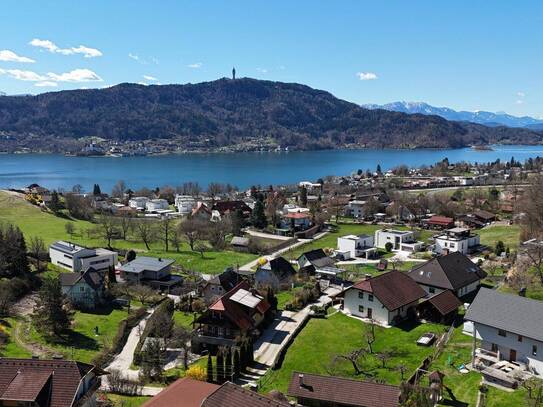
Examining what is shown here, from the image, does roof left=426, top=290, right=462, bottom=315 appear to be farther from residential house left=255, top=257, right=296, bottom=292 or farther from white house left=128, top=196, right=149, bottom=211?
white house left=128, top=196, right=149, bottom=211

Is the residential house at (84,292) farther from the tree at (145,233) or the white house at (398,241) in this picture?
the white house at (398,241)

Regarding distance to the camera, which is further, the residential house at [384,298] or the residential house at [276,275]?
the residential house at [276,275]

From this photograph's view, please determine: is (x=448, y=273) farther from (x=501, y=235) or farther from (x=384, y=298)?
(x=501, y=235)

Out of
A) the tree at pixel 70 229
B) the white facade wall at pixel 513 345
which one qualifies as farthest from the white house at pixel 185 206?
the white facade wall at pixel 513 345

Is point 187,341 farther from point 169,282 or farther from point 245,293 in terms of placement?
point 169,282

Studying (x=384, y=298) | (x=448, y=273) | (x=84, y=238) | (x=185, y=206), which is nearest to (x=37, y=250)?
(x=84, y=238)

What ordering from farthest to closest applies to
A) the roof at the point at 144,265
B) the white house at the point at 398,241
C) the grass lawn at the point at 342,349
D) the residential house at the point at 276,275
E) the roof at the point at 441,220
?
the roof at the point at 441,220 < the white house at the point at 398,241 < the roof at the point at 144,265 < the residential house at the point at 276,275 < the grass lawn at the point at 342,349
